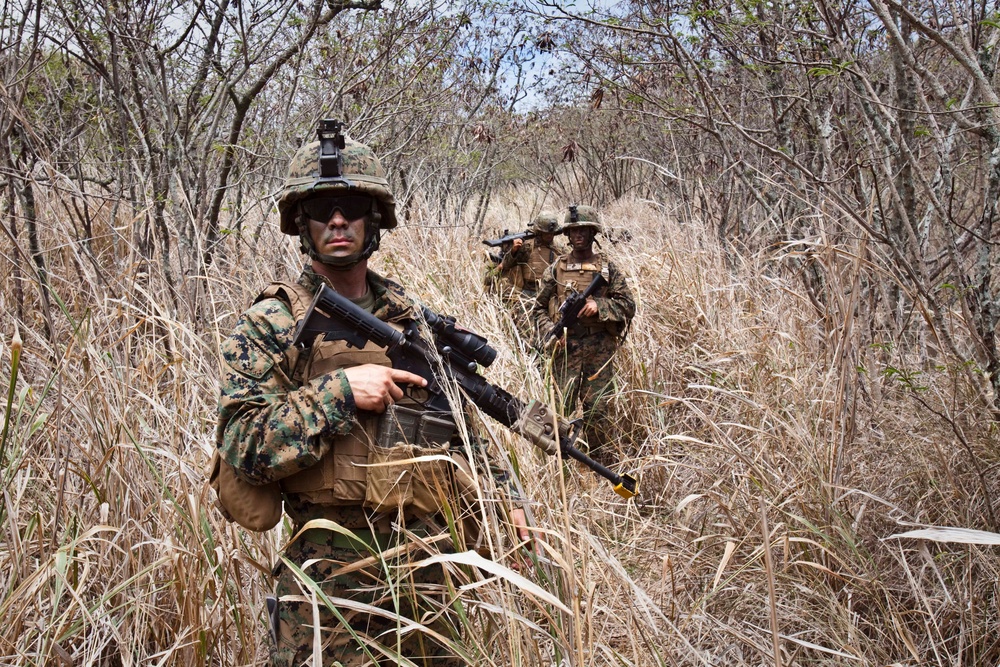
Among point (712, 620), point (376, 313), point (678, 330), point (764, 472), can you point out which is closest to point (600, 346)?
point (678, 330)

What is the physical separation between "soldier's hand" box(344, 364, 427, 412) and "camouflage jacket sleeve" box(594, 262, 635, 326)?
3263mm

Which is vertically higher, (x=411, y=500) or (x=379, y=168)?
(x=379, y=168)

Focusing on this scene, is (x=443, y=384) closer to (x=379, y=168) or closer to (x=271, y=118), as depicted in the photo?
(x=379, y=168)

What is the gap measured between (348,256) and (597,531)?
1.79m

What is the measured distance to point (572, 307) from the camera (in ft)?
16.2

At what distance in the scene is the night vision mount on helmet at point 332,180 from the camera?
1920 mm

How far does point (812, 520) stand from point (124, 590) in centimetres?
207

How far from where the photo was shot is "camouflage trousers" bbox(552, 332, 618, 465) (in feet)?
16.0

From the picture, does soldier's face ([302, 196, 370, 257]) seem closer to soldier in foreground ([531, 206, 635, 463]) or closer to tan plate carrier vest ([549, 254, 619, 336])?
soldier in foreground ([531, 206, 635, 463])

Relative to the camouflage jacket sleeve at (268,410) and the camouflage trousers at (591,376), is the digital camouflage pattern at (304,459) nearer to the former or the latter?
the camouflage jacket sleeve at (268,410)

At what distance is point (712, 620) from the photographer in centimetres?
229

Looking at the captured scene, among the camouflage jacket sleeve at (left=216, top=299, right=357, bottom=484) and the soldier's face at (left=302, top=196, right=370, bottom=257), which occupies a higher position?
the soldier's face at (left=302, top=196, right=370, bottom=257)

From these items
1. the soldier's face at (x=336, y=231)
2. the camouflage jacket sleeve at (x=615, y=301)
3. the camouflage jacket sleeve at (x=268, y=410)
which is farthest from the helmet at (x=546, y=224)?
the camouflage jacket sleeve at (x=268, y=410)

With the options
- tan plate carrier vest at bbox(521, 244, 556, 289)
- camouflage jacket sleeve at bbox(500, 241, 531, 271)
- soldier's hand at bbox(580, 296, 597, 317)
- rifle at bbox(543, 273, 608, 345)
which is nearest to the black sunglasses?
rifle at bbox(543, 273, 608, 345)
